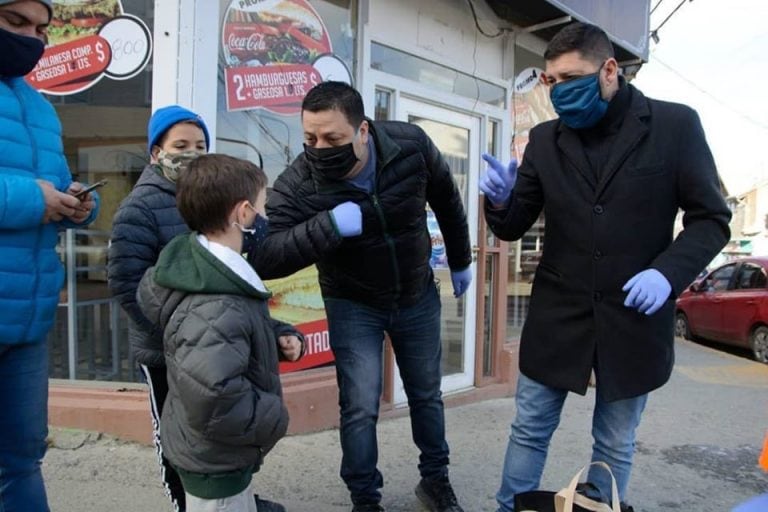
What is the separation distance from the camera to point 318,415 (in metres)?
4.07

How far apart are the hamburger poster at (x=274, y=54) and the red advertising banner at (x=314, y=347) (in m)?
1.43

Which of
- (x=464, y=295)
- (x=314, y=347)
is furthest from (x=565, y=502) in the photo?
(x=464, y=295)

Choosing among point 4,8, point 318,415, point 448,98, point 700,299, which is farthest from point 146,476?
point 700,299

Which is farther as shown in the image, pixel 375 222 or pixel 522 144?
pixel 522 144

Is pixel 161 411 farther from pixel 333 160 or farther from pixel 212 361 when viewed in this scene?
pixel 333 160

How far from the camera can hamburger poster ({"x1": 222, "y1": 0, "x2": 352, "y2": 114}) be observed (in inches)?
146

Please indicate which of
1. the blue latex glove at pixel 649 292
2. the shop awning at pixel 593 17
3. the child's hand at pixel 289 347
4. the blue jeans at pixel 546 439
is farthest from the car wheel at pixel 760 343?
the child's hand at pixel 289 347

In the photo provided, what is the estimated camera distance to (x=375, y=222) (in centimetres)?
258

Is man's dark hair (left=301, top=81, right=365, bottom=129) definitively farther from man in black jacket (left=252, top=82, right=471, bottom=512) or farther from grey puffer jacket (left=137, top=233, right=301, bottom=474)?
grey puffer jacket (left=137, top=233, right=301, bottom=474)

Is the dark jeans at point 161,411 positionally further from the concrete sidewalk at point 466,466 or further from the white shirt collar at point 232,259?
the white shirt collar at point 232,259

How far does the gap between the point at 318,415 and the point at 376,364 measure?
60.9 inches

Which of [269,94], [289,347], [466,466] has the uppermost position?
[269,94]

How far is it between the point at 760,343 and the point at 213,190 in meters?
10.3

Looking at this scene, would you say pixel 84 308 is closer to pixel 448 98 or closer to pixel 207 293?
pixel 207 293
